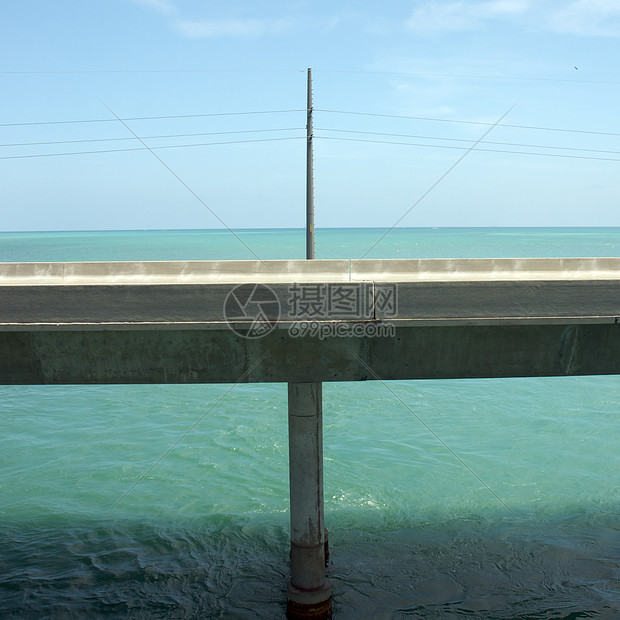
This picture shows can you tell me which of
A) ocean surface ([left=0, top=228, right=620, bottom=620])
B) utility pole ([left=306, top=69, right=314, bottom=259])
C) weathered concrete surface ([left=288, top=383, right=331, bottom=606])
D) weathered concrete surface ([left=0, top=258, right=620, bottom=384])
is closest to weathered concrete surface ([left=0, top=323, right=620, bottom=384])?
weathered concrete surface ([left=0, top=258, right=620, bottom=384])

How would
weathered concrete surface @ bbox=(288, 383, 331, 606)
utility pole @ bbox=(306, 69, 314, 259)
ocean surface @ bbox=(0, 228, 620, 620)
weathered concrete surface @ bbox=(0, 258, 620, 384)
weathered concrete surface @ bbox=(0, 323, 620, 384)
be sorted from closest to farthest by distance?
1. weathered concrete surface @ bbox=(0, 258, 620, 384)
2. weathered concrete surface @ bbox=(0, 323, 620, 384)
3. weathered concrete surface @ bbox=(288, 383, 331, 606)
4. ocean surface @ bbox=(0, 228, 620, 620)
5. utility pole @ bbox=(306, 69, 314, 259)

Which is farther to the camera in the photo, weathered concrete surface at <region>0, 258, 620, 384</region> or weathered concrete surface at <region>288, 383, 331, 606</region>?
weathered concrete surface at <region>288, 383, 331, 606</region>

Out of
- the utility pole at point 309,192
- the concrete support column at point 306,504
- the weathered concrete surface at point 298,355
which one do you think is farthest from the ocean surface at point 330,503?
the utility pole at point 309,192

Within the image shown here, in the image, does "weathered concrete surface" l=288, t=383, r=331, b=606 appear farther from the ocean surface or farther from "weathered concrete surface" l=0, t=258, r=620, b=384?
the ocean surface

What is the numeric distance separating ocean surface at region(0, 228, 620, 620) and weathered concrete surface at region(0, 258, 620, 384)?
3381 millimetres

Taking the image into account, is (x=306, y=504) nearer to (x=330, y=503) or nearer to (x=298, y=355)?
(x=298, y=355)

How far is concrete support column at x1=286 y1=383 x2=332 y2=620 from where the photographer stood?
23.1 ft

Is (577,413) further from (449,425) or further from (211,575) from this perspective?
(211,575)

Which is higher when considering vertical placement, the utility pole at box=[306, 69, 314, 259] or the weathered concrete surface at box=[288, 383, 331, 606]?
the utility pole at box=[306, 69, 314, 259]

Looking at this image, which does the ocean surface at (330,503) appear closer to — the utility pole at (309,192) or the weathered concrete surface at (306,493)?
the weathered concrete surface at (306,493)

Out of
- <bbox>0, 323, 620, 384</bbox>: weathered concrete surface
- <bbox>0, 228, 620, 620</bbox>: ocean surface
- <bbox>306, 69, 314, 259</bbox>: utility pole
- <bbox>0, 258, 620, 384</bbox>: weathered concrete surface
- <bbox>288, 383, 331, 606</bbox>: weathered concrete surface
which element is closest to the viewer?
<bbox>0, 258, 620, 384</bbox>: weathered concrete surface

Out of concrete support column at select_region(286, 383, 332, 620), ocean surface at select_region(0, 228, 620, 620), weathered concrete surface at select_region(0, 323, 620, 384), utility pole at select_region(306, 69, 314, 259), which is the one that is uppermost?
utility pole at select_region(306, 69, 314, 259)

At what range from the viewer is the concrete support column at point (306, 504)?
7027mm

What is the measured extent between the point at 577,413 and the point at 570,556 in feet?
30.1
